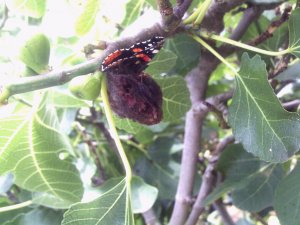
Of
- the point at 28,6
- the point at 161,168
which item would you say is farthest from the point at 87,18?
the point at 161,168

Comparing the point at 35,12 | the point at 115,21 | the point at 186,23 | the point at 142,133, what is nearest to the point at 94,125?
the point at 142,133

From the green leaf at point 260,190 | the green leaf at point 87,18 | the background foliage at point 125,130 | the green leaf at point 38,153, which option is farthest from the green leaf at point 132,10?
the green leaf at point 260,190

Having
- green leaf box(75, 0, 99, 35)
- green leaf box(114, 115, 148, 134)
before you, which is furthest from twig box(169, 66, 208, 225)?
green leaf box(75, 0, 99, 35)

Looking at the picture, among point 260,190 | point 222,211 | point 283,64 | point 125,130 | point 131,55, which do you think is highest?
point 131,55

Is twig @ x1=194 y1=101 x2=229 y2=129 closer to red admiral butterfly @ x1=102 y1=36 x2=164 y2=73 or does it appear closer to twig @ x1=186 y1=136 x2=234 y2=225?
twig @ x1=186 y1=136 x2=234 y2=225

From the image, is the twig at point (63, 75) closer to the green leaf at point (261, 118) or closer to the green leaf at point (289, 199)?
the green leaf at point (261, 118)

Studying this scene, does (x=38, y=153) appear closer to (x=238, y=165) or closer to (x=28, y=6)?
(x=28, y=6)
